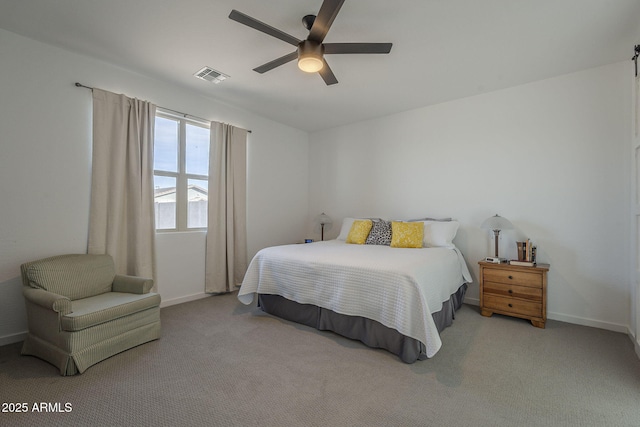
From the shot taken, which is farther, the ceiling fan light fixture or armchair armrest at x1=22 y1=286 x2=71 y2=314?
the ceiling fan light fixture

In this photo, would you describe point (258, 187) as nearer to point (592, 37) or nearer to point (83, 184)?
point (83, 184)

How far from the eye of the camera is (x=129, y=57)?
2848 mm

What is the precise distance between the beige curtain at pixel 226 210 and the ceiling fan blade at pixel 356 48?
2.28 m

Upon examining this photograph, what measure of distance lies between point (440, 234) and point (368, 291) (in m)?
1.60

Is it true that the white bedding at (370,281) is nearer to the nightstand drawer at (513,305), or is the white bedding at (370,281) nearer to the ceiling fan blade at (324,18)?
the nightstand drawer at (513,305)

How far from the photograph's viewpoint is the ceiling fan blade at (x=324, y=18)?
1721 mm

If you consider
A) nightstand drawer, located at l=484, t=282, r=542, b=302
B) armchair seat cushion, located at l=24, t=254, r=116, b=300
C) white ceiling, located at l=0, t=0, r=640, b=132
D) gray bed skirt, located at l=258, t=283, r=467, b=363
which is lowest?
gray bed skirt, located at l=258, t=283, r=467, b=363

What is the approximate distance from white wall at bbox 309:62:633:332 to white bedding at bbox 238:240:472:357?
0.86 metres

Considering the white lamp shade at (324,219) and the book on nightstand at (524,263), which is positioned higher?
the white lamp shade at (324,219)

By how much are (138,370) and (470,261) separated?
3621 millimetres

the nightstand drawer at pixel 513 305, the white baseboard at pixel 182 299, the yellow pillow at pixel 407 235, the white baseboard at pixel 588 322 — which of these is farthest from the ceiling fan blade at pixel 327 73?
the white baseboard at pixel 588 322

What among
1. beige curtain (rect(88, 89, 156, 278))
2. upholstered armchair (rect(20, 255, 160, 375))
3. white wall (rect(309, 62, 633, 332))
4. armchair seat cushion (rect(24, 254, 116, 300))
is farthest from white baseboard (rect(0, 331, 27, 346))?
white wall (rect(309, 62, 633, 332))

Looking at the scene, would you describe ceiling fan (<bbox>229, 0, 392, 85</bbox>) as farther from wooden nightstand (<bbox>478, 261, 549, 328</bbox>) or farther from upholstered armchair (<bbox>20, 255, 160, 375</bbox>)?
wooden nightstand (<bbox>478, 261, 549, 328</bbox>)

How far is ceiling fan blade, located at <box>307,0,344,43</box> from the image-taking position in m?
1.72
